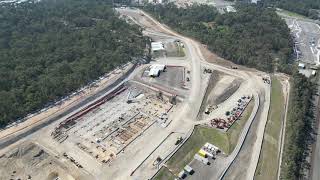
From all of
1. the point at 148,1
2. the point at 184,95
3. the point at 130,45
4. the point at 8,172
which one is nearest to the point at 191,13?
the point at 148,1

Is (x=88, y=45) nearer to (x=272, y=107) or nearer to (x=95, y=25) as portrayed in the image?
(x=95, y=25)

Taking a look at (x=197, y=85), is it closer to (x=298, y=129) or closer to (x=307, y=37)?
(x=298, y=129)

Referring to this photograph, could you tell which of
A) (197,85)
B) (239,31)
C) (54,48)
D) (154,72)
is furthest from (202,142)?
(239,31)

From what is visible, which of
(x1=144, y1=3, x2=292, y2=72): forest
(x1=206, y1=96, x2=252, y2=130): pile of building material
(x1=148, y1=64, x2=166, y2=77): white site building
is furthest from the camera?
(x1=144, y1=3, x2=292, y2=72): forest

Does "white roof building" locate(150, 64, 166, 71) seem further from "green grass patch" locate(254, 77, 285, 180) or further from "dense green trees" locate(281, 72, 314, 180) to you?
"dense green trees" locate(281, 72, 314, 180)

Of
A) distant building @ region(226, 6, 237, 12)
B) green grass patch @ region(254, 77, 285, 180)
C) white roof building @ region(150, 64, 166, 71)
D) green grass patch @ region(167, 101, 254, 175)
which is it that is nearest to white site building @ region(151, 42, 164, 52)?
white roof building @ region(150, 64, 166, 71)
